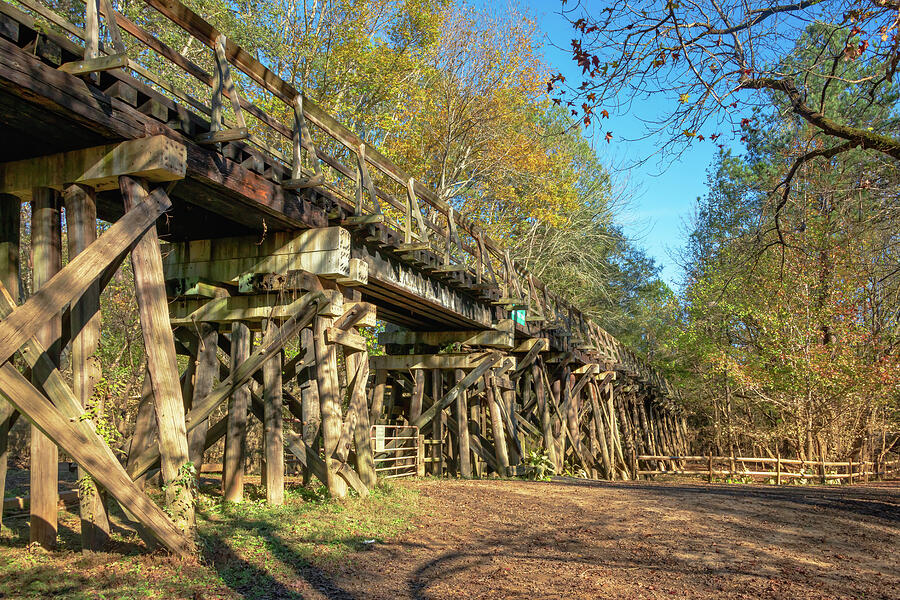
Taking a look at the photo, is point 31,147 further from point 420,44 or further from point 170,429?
point 420,44

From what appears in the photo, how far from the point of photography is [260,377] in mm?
9000

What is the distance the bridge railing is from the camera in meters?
5.05

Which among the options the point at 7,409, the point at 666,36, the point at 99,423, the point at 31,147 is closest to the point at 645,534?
the point at 666,36

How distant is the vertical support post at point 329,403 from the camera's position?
7.67 meters

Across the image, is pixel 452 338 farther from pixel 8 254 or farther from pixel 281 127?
pixel 8 254

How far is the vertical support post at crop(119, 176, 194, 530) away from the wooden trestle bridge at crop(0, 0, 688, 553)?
0.01 m

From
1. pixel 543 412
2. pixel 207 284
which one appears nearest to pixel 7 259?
pixel 207 284

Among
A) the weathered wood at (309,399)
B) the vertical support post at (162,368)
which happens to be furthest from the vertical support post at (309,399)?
the vertical support post at (162,368)

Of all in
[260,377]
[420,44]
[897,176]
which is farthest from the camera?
[420,44]

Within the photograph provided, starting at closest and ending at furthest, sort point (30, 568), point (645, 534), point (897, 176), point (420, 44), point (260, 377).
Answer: point (30, 568) < point (645, 534) < point (897, 176) < point (260, 377) < point (420, 44)

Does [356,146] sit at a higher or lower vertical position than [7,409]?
higher

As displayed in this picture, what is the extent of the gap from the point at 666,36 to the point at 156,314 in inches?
175

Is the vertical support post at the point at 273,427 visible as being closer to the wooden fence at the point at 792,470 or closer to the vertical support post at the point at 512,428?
the vertical support post at the point at 512,428

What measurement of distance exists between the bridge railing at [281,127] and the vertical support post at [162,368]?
3.42ft
